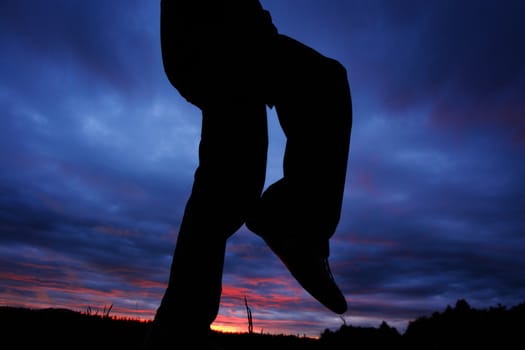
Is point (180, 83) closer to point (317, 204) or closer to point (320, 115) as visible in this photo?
point (320, 115)

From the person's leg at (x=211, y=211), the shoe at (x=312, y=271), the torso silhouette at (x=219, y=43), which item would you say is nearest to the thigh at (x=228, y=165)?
the person's leg at (x=211, y=211)

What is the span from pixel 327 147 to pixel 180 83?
115cm

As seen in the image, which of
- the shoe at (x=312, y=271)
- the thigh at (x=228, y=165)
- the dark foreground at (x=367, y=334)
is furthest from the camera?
the dark foreground at (x=367, y=334)

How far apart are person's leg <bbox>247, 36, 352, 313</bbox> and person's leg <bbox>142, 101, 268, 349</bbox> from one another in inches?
7.8

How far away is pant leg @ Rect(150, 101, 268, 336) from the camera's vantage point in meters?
1.89

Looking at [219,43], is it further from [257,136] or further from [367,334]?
[367,334]

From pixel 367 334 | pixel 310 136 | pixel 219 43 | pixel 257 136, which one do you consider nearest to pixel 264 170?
pixel 257 136

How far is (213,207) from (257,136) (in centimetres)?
54

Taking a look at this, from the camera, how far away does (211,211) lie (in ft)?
6.57

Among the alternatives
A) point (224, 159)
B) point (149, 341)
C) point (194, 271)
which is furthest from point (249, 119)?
point (149, 341)

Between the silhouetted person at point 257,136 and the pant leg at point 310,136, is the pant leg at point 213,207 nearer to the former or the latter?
the silhouetted person at point 257,136

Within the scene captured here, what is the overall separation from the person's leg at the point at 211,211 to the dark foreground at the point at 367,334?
629 millimetres

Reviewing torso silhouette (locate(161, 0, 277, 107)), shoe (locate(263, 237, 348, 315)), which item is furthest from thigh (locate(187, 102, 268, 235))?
shoe (locate(263, 237, 348, 315))

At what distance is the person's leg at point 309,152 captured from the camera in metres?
2.15
